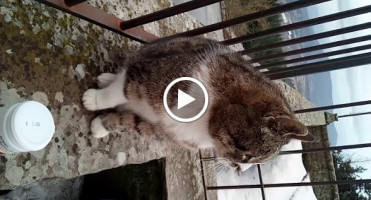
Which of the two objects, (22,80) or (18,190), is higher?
(22,80)

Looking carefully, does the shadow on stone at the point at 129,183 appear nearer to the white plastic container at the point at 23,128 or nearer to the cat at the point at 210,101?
the cat at the point at 210,101

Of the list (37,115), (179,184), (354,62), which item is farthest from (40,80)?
(354,62)

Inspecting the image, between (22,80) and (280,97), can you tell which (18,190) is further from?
(280,97)

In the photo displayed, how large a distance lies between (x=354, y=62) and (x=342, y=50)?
9.0 inches

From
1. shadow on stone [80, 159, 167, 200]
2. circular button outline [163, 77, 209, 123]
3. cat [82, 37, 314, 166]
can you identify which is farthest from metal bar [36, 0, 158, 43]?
shadow on stone [80, 159, 167, 200]

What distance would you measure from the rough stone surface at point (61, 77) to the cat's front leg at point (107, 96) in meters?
0.04

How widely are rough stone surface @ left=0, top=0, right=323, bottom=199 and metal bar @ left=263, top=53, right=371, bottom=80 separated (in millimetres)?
1044

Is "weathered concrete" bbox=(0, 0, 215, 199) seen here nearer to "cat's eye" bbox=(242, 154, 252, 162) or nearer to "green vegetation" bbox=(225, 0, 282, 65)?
"cat's eye" bbox=(242, 154, 252, 162)

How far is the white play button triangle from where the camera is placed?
6.56 ft

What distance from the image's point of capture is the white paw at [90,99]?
1.97 meters

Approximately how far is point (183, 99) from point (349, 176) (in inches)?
175

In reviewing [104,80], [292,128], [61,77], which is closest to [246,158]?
[292,128]

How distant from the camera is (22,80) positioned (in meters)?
1.62

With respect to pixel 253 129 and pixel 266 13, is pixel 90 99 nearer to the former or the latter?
pixel 253 129
